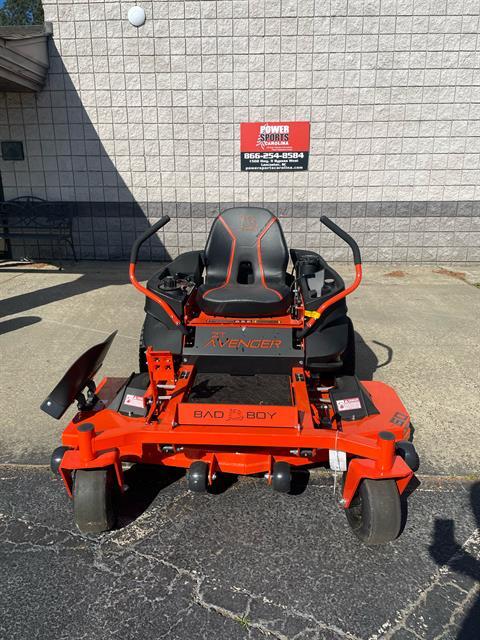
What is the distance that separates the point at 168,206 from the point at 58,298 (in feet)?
8.66

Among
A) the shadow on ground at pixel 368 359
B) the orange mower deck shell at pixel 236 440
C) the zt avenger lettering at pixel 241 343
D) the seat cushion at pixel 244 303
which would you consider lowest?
the shadow on ground at pixel 368 359

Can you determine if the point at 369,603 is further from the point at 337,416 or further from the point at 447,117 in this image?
the point at 447,117

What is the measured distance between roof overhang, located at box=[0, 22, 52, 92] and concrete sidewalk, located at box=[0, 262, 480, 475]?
2817mm

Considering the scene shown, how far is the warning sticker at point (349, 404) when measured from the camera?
106 inches

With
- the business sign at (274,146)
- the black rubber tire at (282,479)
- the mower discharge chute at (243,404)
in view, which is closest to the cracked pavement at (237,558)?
the mower discharge chute at (243,404)

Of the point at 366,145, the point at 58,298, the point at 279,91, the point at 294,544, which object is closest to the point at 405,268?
the point at 366,145

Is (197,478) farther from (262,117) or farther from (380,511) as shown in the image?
(262,117)

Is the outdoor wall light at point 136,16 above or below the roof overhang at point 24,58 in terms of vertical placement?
above

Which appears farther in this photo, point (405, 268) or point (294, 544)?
point (405, 268)

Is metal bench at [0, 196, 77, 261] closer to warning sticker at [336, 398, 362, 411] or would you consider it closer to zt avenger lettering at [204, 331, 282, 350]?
zt avenger lettering at [204, 331, 282, 350]

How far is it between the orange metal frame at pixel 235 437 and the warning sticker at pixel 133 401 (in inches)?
1.9

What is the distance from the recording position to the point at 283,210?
8141mm

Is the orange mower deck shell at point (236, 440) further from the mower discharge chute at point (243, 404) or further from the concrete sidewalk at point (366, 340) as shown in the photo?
the concrete sidewalk at point (366, 340)

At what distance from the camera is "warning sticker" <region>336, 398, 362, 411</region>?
8.87 feet
